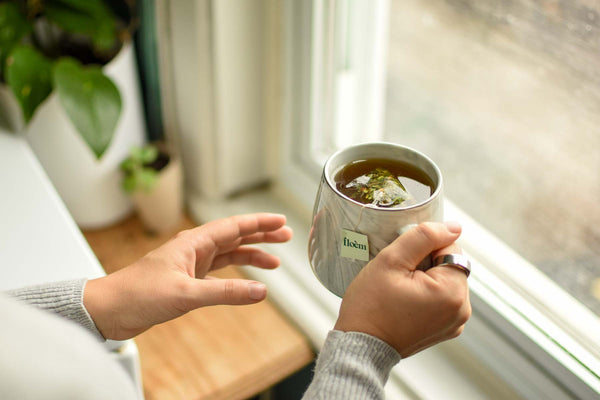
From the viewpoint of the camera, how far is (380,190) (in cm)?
51

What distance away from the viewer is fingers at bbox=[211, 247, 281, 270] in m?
0.71

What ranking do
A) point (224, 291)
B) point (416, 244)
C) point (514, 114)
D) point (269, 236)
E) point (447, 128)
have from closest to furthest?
point (416, 244) → point (224, 291) → point (269, 236) → point (514, 114) → point (447, 128)

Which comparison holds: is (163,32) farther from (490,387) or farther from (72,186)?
(490,387)

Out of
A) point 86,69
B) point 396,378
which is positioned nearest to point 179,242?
point 396,378

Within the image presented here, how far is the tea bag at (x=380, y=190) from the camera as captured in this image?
19.6 inches

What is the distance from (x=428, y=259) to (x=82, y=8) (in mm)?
751

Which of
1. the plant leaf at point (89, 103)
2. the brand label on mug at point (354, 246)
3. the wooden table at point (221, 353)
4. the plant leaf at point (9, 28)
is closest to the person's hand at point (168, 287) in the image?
the brand label on mug at point (354, 246)

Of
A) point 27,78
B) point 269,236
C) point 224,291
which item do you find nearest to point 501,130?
point 269,236

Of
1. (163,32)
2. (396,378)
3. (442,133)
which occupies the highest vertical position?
(163,32)

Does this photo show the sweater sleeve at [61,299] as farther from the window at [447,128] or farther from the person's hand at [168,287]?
the window at [447,128]

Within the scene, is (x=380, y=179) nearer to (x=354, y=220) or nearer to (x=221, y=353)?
(x=354, y=220)

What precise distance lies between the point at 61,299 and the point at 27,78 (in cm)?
46

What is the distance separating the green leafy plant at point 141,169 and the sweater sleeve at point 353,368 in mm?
587

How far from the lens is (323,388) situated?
0.49m
